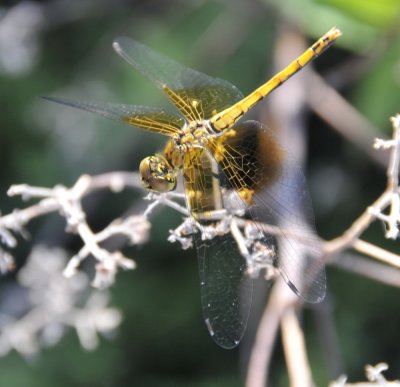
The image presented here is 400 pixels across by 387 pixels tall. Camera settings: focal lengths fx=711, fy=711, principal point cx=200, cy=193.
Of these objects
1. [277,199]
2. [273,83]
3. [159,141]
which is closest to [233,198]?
[277,199]

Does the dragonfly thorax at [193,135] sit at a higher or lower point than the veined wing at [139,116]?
lower

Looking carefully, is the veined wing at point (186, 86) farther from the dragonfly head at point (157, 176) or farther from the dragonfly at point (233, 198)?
the dragonfly head at point (157, 176)

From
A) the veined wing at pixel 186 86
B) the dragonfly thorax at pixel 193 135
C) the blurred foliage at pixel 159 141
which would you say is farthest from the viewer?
the blurred foliage at pixel 159 141

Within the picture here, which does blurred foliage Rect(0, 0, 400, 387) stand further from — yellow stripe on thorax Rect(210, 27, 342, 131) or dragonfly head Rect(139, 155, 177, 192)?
dragonfly head Rect(139, 155, 177, 192)

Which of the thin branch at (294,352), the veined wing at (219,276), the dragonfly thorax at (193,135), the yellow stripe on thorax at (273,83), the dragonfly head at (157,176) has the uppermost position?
the yellow stripe on thorax at (273,83)

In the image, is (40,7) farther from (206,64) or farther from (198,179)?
(198,179)

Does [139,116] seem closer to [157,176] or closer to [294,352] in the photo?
[157,176]

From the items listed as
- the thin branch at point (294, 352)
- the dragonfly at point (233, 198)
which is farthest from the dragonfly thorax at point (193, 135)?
the thin branch at point (294, 352)
